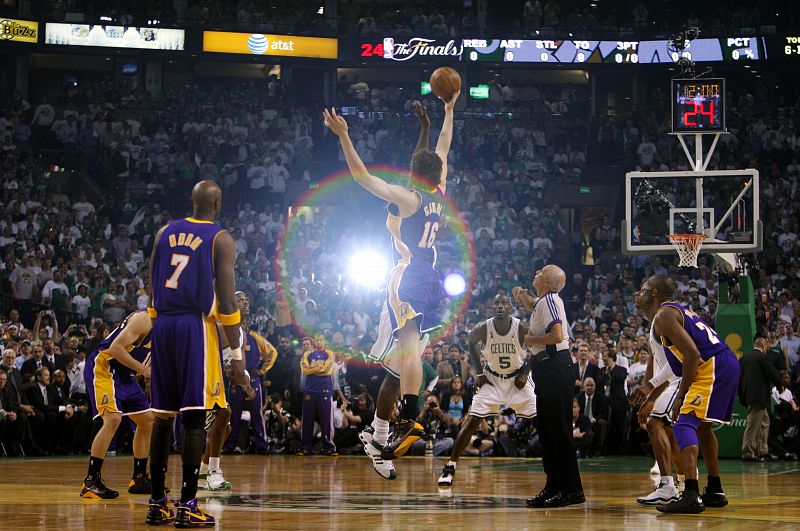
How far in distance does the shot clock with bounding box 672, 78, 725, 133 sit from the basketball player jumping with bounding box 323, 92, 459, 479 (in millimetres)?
6942

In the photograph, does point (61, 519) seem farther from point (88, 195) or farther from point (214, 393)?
point (88, 195)

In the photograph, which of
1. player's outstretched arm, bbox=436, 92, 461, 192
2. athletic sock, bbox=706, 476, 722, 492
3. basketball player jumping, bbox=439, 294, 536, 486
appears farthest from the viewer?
basketball player jumping, bbox=439, 294, 536, 486

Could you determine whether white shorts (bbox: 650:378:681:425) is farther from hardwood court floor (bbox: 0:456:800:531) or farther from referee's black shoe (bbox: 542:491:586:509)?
referee's black shoe (bbox: 542:491:586:509)

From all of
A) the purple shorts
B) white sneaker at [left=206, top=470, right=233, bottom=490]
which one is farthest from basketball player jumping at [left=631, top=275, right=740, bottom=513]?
white sneaker at [left=206, top=470, right=233, bottom=490]

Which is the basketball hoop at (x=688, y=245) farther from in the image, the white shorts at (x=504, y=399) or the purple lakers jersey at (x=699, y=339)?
the purple lakers jersey at (x=699, y=339)

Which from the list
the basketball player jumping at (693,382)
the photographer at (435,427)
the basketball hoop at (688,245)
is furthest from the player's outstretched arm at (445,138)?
the photographer at (435,427)

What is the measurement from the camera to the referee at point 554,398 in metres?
7.90

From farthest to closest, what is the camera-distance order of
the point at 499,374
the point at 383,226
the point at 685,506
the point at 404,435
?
the point at 383,226
the point at 499,374
the point at 404,435
the point at 685,506

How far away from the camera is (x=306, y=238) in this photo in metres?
23.7

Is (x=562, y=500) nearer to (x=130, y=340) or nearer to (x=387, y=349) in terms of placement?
(x=387, y=349)

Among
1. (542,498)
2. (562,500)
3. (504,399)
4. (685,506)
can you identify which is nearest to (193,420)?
(542,498)

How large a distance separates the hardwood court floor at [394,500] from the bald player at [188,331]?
1.49 feet

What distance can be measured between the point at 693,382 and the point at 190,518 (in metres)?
3.91

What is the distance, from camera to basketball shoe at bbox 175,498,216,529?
248 inches
